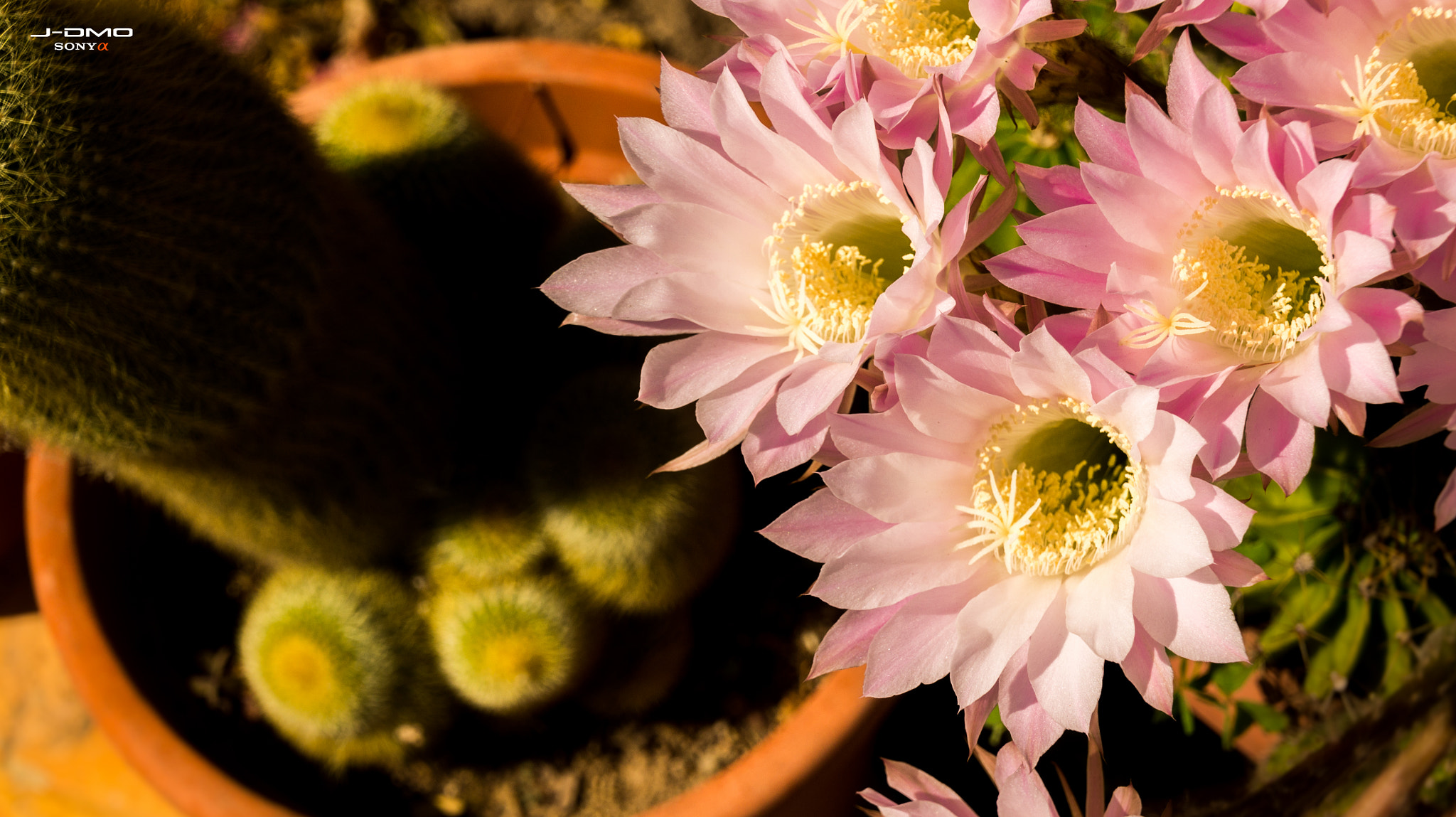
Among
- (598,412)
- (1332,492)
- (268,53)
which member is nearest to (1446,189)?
(1332,492)

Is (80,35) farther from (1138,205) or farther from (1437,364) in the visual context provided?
(1437,364)

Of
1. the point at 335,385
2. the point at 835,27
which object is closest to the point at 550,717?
the point at 335,385

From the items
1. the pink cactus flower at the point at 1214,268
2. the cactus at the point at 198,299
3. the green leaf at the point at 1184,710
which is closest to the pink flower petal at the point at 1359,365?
the pink cactus flower at the point at 1214,268

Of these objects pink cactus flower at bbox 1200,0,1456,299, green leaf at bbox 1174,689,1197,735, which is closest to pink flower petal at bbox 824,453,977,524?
pink cactus flower at bbox 1200,0,1456,299

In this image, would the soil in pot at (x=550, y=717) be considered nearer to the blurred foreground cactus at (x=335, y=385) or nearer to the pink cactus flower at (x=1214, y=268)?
the blurred foreground cactus at (x=335, y=385)

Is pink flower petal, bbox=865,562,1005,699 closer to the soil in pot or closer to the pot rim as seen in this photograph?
the pot rim

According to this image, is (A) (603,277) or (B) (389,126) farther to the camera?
(B) (389,126)
